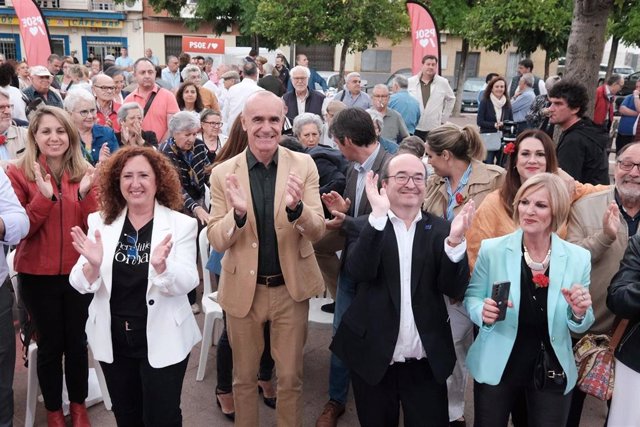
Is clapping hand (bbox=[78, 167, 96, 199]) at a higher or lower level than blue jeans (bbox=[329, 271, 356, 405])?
higher

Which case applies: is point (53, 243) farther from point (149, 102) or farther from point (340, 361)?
point (149, 102)

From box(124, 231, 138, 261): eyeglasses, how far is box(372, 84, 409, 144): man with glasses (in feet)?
15.0

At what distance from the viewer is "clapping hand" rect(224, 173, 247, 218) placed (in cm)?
276

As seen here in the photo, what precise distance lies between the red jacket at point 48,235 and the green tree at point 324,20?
14605mm

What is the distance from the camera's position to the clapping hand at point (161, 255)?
8.65ft

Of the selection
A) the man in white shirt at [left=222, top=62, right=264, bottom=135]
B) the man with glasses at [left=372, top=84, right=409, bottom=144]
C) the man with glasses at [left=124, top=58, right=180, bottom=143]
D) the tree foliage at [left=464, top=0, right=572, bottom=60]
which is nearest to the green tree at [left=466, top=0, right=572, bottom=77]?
the tree foliage at [left=464, top=0, right=572, bottom=60]

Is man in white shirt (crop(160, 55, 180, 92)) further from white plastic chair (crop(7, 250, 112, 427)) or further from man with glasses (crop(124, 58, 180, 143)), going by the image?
white plastic chair (crop(7, 250, 112, 427))

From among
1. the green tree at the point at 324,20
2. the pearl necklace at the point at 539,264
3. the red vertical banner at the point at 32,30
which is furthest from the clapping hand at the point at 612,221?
the green tree at the point at 324,20

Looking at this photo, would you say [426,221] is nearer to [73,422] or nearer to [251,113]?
[251,113]

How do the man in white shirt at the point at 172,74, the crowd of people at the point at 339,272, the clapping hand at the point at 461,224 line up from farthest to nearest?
the man in white shirt at the point at 172,74 → the crowd of people at the point at 339,272 → the clapping hand at the point at 461,224

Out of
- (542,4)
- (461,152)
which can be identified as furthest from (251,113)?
(542,4)

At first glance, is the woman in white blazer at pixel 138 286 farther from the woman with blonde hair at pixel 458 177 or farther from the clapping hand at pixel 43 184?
the woman with blonde hair at pixel 458 177

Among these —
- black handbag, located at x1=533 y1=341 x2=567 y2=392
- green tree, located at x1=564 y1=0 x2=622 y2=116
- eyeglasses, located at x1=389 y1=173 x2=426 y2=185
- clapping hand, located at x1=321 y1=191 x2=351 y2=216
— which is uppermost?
green tree, located at x1=564 y1=0 x2=622 y2=116

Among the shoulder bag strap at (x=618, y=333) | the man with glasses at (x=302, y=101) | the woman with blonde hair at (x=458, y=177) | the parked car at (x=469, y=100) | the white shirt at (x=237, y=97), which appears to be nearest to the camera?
the shoulder bag strap at (x=618, y=333)
